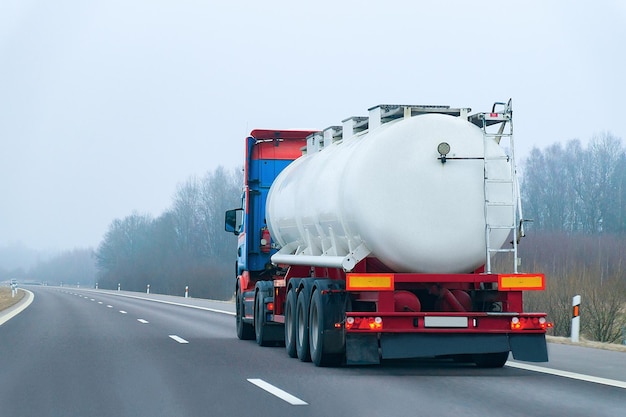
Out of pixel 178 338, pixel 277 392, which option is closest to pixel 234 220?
pixel 178 338

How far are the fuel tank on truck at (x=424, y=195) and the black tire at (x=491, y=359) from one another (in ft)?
4.09

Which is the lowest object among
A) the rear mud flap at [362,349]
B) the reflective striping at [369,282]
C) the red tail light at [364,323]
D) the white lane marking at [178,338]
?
the white lane marking at [178,338]

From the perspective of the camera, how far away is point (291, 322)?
1456 cm

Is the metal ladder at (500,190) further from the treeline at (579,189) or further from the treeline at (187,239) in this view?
the treeline at (187,239)

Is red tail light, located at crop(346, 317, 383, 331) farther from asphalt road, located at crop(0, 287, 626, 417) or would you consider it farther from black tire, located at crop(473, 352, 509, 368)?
black tire, located at crop(473, 352, 509, 368)

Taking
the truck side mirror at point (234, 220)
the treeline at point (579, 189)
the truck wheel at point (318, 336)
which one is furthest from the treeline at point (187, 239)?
the truck wheel at point (318, 336)

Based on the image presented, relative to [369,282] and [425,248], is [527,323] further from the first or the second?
[369,282]

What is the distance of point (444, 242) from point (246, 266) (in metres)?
7.61

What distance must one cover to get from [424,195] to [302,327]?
2930 mm

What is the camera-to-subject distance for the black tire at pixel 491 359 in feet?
41.6

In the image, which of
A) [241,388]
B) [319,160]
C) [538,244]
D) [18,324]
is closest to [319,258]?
[319,160]

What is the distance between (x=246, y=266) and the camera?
19.1m

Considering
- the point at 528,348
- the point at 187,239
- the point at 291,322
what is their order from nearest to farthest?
the point at 528,348 → the point at 291,322 → the point at 187,239

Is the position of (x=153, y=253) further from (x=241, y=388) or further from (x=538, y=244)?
(x=241, y=388)
